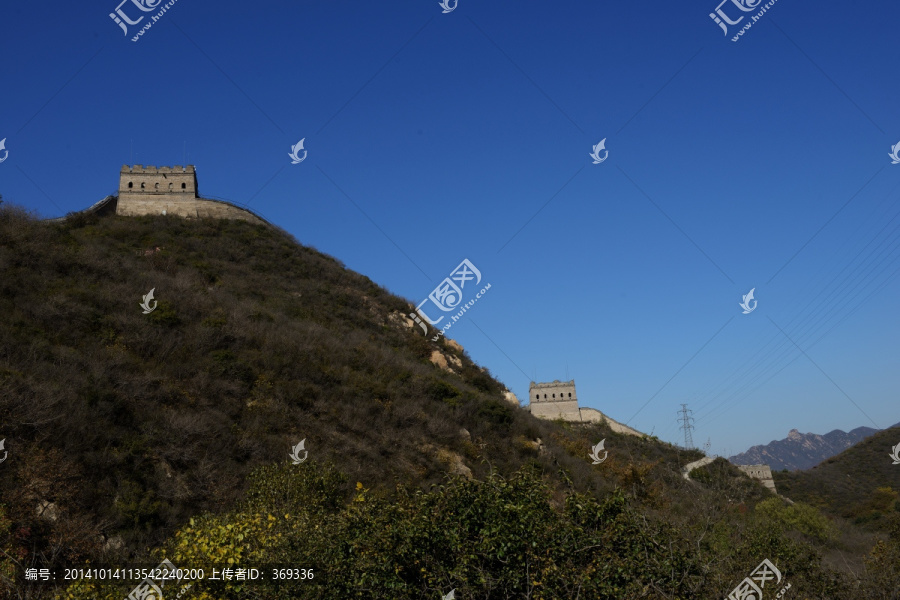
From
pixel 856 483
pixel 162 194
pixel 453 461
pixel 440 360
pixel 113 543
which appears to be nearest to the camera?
pixel 113 543

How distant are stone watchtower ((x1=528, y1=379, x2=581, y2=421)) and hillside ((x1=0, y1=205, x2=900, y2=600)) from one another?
39.8 meters

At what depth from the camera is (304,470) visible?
17281mm

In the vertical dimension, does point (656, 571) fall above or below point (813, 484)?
below

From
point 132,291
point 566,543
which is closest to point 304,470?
point 566,543

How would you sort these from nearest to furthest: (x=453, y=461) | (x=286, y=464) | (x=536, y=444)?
(x=286, y=464), (x=453, y=461), (x=536, y=444)

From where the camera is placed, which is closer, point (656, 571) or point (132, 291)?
point (656, 571)

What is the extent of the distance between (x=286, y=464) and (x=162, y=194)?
3793 cm

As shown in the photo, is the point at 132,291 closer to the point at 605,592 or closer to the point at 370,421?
the point at 370,421

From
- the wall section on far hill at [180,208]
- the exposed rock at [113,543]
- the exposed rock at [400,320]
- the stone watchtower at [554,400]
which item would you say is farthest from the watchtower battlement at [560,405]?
the exposed rock at [113,543]

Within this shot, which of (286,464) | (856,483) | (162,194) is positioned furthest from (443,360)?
(856,483)

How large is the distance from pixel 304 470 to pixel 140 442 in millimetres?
5085

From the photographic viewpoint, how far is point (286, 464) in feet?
57.1

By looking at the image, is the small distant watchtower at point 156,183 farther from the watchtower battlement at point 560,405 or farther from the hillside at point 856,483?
the hillside at point 856,483

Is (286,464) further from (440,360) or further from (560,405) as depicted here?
(560,405)
